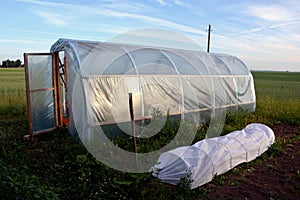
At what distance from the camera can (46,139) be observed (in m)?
6.57

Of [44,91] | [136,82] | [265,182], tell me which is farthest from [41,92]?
[265,182]

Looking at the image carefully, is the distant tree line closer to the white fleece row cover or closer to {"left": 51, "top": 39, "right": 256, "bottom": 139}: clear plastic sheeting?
{"left": 51, "top": 39, "right": 256, "bottom": 139}: clear plastic sheeting

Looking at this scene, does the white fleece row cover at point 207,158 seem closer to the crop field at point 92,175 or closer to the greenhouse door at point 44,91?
the crop field at point 92,175

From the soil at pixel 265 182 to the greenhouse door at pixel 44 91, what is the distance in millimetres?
4819

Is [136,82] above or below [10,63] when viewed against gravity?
below

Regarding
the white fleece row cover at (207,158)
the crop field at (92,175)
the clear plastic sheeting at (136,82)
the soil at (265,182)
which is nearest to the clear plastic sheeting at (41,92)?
the crop field at (92,175)

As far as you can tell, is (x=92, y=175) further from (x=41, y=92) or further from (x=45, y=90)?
(x=41, y=92)

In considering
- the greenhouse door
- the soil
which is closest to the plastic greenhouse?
the greenhouse door

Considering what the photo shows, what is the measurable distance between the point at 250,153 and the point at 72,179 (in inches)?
130

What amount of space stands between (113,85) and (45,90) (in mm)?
2096

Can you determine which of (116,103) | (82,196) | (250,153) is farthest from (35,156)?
(250,153)

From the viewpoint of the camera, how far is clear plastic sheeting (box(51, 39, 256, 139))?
19.5ft

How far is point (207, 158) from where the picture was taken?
4.19 meters

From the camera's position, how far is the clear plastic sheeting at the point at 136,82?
19.5 feet
